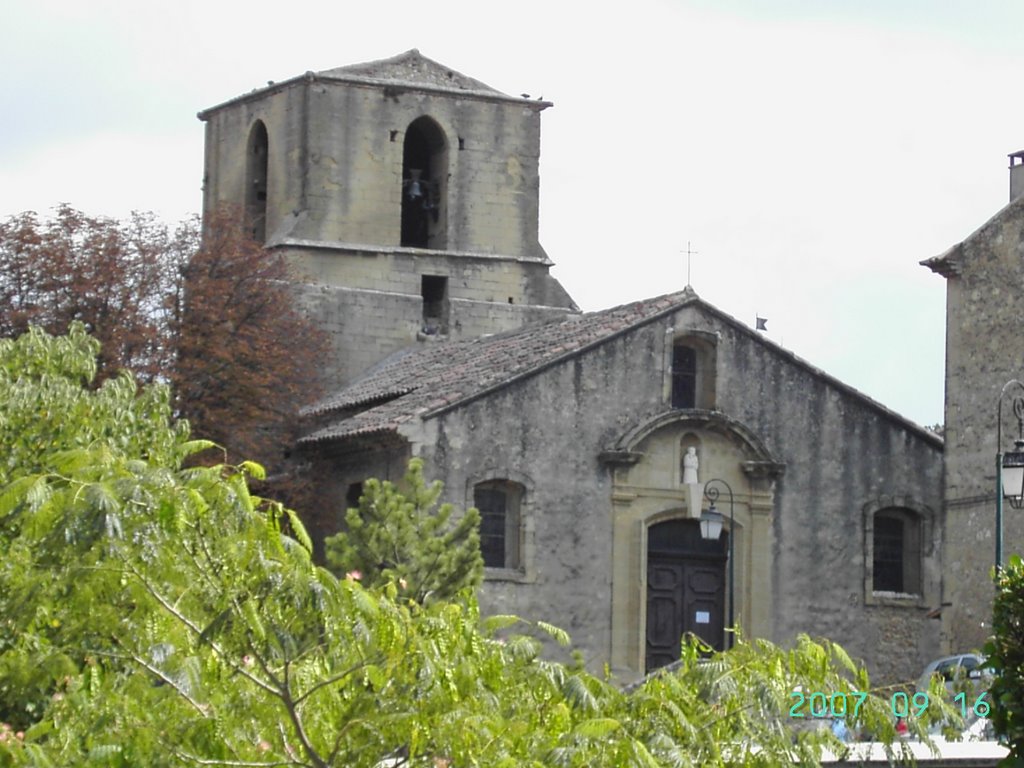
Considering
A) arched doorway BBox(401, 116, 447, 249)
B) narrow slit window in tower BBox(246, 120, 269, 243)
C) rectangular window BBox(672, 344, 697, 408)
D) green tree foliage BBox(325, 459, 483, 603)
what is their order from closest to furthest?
1. green tree foliage BBox(325, 459, 483, 603)
2. rectangular window BBox(672, 344, 697, 408)
3. arched doorway BBox(401, 116, 447, 249)
4. narrow slit window in tower BBox(246, 120, 269, 243)

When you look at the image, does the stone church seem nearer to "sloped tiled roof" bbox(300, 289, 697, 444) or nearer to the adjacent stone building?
"sloped tiled roof" bbox(300, 289, 697, 444)

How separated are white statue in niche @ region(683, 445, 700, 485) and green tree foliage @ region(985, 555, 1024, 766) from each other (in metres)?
19.4

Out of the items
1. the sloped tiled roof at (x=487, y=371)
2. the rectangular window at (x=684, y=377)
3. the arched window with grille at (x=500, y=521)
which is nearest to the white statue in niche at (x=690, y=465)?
the rectangular window at (x=684, y=377)

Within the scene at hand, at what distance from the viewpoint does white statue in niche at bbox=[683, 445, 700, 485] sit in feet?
108

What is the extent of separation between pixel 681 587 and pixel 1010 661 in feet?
66.3

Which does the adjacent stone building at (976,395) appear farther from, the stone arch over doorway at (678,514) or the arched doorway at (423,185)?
the arched doorway at (423,185)

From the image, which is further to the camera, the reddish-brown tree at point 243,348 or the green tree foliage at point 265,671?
the reddish-brown tree at point 243,348

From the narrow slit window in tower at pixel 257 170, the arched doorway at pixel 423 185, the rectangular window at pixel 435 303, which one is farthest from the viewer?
the narrow slit window in tower at pixel 257 170

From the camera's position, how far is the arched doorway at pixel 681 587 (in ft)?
109

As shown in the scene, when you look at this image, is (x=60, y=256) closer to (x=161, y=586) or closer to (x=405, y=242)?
(x=405, y=242)

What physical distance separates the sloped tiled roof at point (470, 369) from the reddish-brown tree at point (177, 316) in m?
0.89

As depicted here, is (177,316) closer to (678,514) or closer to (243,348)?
(243,348)

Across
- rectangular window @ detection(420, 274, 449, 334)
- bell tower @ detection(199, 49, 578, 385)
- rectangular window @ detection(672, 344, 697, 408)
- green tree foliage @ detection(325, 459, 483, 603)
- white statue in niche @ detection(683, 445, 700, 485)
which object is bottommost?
green tree foliage @ detection(325, 459, 483, 603)

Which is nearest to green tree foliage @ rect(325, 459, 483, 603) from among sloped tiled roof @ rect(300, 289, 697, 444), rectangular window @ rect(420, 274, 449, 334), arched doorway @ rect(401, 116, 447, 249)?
sloped tiled roof @ rect(300, 289, 697, 444)
